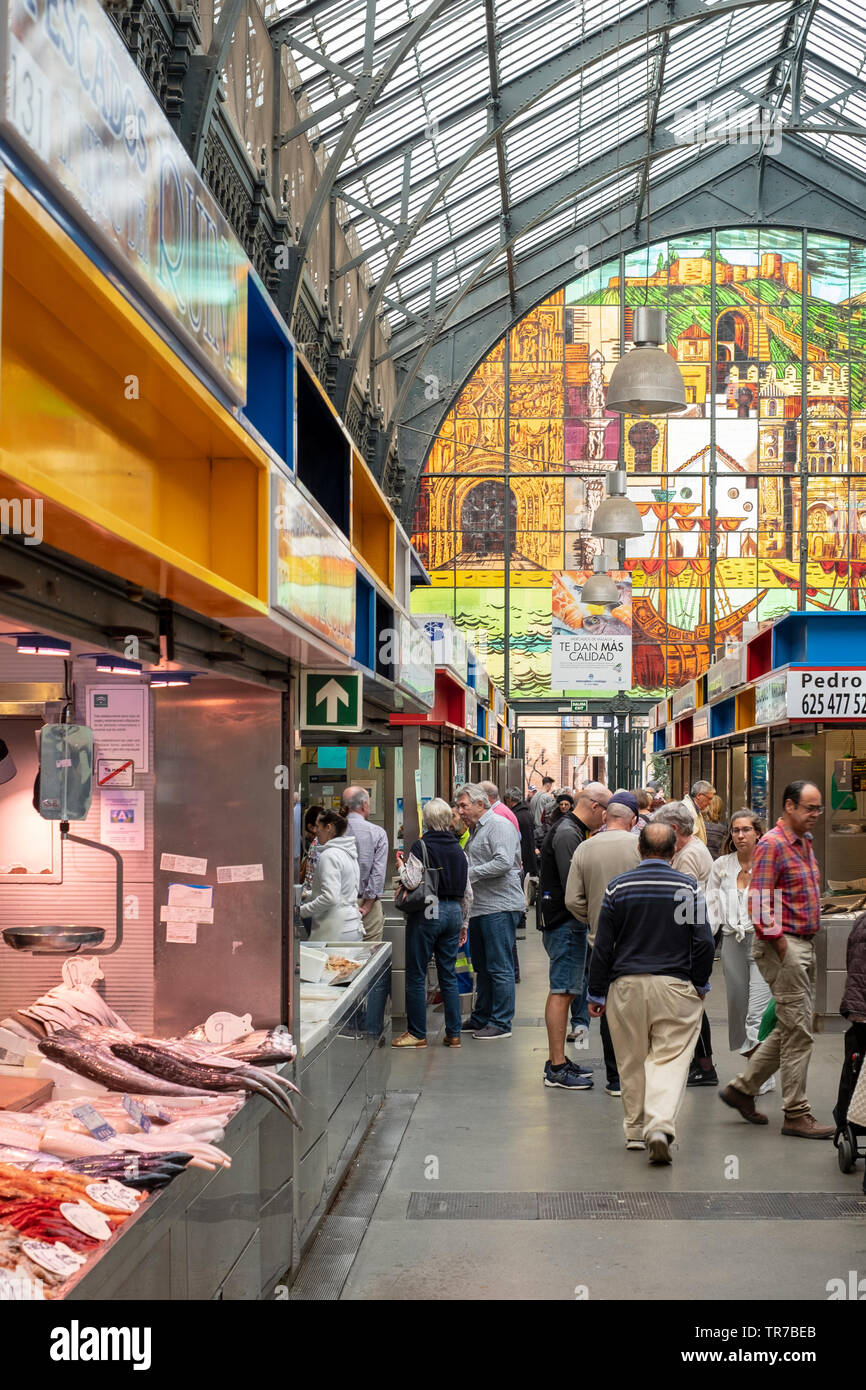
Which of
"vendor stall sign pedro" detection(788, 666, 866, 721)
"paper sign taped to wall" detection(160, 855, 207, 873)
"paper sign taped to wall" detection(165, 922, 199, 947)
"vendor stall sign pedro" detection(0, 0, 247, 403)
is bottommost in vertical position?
"paper sign taped to wall" detection(165, 922, 199, 947)

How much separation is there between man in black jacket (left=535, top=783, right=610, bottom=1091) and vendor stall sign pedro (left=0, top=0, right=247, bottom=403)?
5.36 meters

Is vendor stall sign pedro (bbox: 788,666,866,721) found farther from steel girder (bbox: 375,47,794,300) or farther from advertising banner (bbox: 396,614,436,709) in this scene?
steel girder (bbox: 375,47,794,300)

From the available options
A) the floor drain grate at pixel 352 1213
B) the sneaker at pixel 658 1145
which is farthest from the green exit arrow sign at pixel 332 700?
the sneaker at pixel 658 1145

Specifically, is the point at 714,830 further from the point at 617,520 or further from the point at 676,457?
the point at 676,457

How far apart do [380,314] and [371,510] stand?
51.9 ft

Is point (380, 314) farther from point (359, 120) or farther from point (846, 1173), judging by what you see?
point (846, 1173)

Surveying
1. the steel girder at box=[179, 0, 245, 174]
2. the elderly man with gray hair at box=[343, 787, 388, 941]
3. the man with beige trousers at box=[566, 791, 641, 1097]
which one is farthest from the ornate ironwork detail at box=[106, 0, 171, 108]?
the man with beige trousers at box=[566, 791, 641, 1097]

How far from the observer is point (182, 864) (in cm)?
534

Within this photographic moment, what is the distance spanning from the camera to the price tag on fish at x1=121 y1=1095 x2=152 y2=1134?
4.01m

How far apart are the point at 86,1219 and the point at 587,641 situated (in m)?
24.4

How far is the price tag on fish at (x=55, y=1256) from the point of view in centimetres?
294

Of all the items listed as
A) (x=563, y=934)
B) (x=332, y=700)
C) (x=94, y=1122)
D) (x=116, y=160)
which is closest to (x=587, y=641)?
(x=563, y=934)

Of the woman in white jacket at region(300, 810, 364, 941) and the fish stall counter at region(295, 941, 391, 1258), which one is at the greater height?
the woman in white jacket at region(300, 810, 364, 941)

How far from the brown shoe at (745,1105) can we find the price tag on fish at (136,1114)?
4.36 meters
